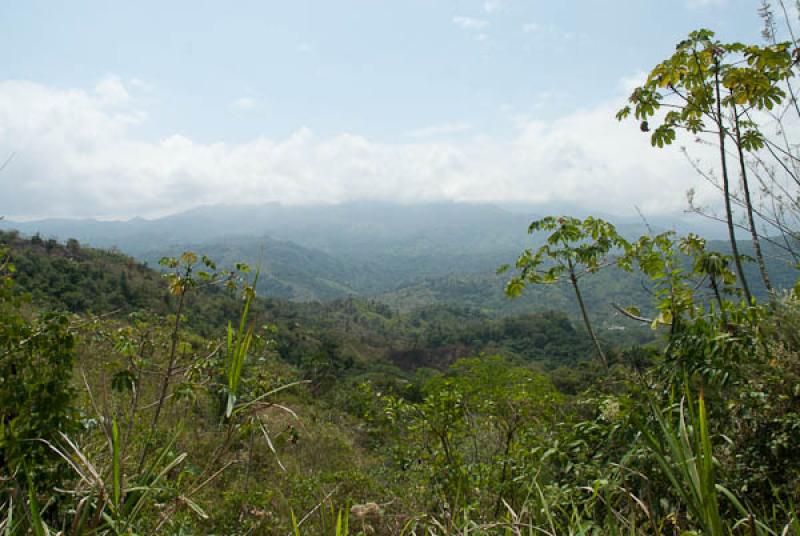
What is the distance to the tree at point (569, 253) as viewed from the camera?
10.3 ft

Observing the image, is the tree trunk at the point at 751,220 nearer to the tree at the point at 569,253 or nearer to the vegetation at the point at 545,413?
the vegetation at the point at 545,413

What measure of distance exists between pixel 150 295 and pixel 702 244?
141 feet

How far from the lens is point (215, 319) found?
4225 cm

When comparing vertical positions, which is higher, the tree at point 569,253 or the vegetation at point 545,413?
the tree at point 569,253

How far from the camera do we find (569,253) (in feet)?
10.8

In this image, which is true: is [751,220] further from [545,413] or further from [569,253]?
[545,413]

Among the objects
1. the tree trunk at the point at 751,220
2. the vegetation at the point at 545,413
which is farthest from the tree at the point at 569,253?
the tree trunk at the point at 751,220

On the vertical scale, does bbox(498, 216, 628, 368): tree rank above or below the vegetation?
above

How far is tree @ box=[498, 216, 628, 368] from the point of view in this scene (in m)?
3.13

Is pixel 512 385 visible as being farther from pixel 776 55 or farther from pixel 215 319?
pixel 215 319

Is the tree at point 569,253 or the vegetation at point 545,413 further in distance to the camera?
the tree at point 569,253

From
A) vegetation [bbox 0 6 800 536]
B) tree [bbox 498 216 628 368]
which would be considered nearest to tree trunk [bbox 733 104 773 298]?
vegetation [bbox 0 6 800 536]

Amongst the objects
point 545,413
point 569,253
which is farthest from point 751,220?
point 545,413

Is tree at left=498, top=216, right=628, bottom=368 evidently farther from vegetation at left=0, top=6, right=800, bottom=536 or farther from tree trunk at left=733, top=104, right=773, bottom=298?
tree trunk at left=733, top=104, right=773, bottom=298
